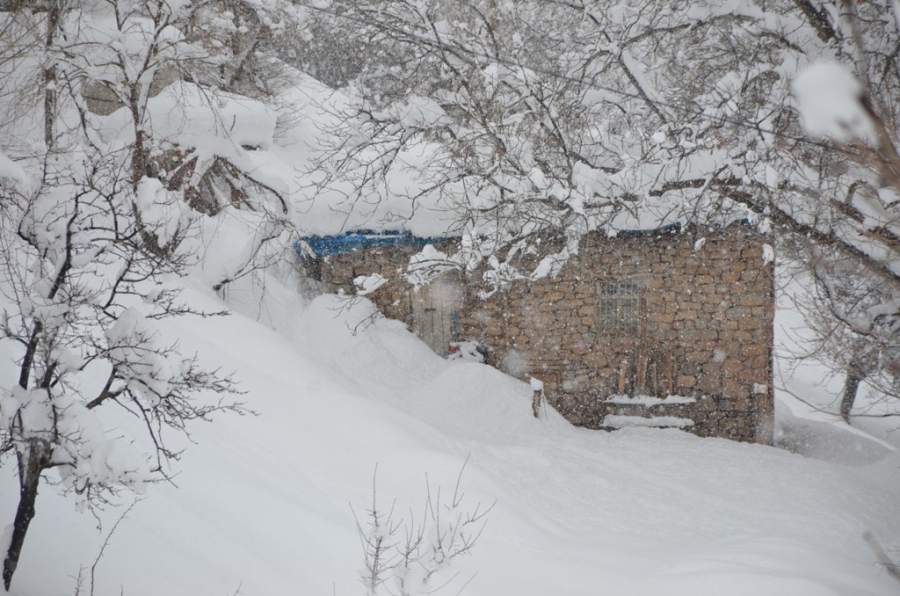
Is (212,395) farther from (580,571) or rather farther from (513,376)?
(513,376)

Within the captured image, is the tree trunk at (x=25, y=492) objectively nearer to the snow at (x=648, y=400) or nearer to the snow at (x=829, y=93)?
the snow at (x=829, y=93)

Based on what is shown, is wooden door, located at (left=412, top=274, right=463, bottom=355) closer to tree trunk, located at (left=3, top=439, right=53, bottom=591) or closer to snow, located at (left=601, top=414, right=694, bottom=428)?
snow, located at (left=601, top=414, right=694, bottom=428)

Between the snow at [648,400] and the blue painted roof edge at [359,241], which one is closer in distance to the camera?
the snow at [648,400]

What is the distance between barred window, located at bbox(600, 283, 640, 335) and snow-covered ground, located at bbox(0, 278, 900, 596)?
175cm

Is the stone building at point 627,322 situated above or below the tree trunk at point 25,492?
above

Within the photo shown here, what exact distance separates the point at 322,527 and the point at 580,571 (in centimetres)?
199

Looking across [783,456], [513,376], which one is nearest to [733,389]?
[783,456]

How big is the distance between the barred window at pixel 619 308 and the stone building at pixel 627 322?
2cm

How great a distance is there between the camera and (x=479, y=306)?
10719 mm

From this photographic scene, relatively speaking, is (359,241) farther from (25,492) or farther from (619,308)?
(25,492)

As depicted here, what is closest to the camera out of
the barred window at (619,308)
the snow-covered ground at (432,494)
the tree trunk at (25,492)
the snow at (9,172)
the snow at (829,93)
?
the snow at (829,93)

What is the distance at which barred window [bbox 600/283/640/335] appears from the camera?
1048cm

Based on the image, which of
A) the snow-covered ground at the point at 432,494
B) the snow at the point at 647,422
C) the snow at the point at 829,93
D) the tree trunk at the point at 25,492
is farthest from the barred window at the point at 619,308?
the snow at the point at 829,93

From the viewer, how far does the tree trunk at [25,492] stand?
301 centimetres
